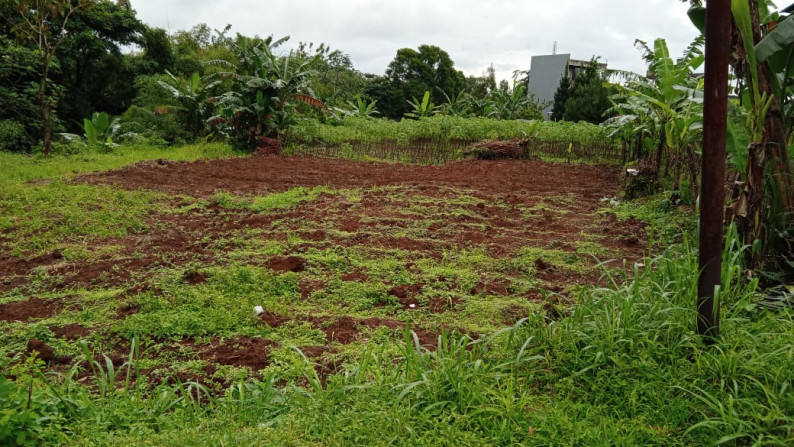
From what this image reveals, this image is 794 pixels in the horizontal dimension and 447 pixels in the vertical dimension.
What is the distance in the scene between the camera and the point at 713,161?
76.6 inches

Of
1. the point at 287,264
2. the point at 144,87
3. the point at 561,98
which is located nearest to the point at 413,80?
the point at 561,98

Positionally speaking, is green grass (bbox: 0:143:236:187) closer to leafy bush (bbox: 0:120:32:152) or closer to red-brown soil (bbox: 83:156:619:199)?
red-brown soil (bbox: 83:156:619:199)

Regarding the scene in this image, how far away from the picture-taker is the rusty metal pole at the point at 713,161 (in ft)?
6.13

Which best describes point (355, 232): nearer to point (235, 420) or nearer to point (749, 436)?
point (235, 420)

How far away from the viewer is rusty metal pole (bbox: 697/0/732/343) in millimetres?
1868

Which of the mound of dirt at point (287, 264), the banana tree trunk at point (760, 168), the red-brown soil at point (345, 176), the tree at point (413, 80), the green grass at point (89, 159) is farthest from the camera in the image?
the tree at point (413, 80)

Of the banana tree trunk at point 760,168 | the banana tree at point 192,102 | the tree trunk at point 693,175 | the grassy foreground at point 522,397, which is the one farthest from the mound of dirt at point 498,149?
the grassy foreground at point 522,397

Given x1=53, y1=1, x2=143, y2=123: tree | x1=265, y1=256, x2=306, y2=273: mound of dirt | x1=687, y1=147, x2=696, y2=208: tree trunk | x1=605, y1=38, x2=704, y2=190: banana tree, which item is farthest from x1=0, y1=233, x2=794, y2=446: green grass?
x1=53, y1=1, x2=143, y2=123: tree

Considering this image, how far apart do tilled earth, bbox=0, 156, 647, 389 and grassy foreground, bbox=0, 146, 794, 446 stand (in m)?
0.25

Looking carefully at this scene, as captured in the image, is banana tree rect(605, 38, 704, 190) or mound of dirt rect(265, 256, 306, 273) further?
banana tree rect(605, 38, 704, 190)

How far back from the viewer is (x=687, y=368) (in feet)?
6.63

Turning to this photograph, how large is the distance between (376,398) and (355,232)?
3037 mm

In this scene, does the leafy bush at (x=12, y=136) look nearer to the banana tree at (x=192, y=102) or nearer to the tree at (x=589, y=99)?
the banana tree at (x=192, y=102)

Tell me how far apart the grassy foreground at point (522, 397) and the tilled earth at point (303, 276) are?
25 centimetres
